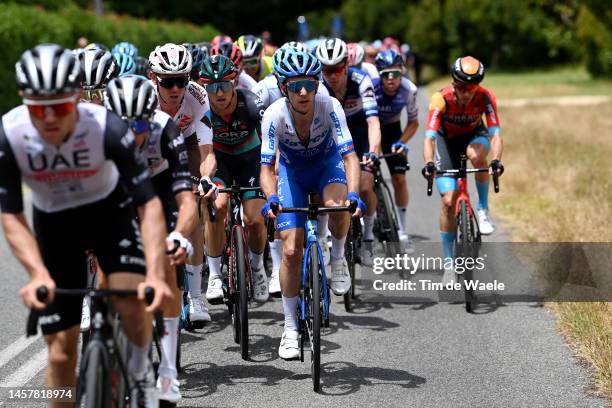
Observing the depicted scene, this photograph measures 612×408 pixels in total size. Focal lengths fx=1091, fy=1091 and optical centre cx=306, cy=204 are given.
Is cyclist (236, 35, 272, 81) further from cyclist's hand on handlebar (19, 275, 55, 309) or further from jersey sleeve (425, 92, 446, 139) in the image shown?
cyclist's hand on handlebar (19, 275, 55, 309)

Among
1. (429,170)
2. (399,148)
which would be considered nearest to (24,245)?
(429,170)

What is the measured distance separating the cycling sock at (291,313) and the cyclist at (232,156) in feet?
3.98

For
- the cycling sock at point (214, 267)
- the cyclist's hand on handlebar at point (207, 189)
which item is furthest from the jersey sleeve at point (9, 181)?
the cycling sock at point (214, 267)

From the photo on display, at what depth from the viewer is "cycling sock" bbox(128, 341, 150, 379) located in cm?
556

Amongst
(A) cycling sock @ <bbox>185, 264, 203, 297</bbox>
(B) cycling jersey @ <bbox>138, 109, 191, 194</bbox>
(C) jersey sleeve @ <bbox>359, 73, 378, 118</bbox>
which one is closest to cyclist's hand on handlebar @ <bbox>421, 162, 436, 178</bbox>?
(C) jersey sleeve @ <bbox>359, 73, 378, 118</bbox>

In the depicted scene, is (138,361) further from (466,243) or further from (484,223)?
(484,223)

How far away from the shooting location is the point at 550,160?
61.0ft

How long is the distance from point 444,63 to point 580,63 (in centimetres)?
857

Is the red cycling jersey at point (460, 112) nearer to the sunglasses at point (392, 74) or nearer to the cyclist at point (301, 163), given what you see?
the sunglasses at point (392, 74)

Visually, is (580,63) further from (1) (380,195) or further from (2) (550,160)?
(1) (380,195)

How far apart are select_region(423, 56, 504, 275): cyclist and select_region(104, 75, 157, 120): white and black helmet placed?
13.4 ft

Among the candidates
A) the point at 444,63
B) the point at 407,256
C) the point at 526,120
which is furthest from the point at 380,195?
the point at 444,63

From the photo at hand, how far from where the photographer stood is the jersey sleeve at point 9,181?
5.13m

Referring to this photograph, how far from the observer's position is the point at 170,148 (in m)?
6.33
